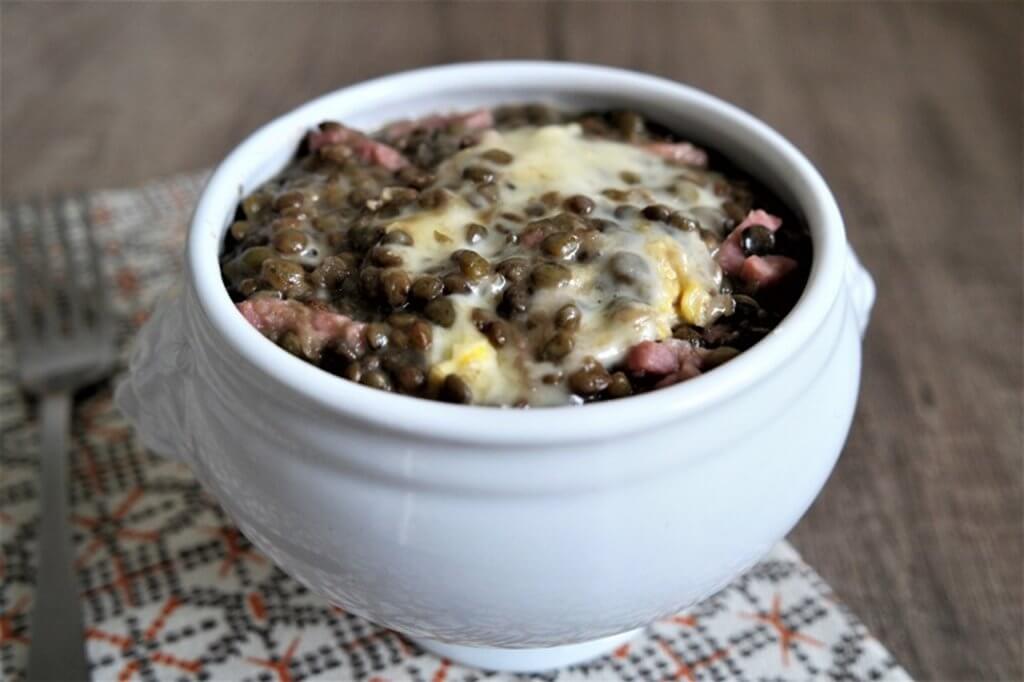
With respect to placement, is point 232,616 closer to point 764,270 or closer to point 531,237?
point 531,237

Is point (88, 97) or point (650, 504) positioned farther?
point (88, 97)

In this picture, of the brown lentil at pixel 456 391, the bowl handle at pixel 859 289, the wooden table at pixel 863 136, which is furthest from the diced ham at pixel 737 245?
the wooden table at pixel 863 136

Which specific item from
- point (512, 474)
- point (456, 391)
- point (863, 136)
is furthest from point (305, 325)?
point (863, 136)

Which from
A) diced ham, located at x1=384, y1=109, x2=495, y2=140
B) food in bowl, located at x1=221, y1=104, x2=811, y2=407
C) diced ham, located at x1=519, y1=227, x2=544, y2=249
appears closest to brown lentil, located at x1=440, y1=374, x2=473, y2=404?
food in bowl, located at x1=221, y1=104, x2=811, y2=407

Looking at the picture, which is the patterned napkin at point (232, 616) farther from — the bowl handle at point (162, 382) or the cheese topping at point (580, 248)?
the cheese topping at point (580, 248)

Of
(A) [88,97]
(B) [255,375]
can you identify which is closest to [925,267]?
(B) [255,375]

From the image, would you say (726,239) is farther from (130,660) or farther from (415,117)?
(130,660)
